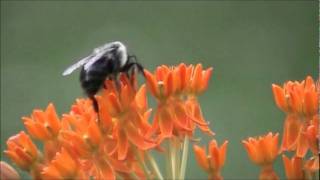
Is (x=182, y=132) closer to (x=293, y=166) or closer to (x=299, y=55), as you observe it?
(x=293, y=166)

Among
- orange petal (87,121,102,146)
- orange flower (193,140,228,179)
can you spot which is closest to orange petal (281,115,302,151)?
orange flower (193,140,228,179)

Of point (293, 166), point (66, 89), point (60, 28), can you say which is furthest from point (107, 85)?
point (60, 28)

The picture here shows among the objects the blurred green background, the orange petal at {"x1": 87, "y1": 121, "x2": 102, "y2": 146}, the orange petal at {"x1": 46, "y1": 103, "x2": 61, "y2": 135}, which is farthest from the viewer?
the blurred green background

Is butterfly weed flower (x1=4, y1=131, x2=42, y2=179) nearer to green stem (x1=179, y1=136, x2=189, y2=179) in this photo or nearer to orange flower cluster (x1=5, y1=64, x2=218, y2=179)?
orange flower cluster (x1=5, y1=64, x2=218, y2=179)

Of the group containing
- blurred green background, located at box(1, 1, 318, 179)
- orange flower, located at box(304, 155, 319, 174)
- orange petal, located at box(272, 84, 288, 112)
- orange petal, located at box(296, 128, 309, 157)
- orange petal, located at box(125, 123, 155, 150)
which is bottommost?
orange flower, located at box(304, 155, 319, 174)

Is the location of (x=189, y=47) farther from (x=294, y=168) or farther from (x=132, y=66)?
(x=294, y=168)

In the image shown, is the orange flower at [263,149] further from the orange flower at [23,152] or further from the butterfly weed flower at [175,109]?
the orange flower at [23,152]
